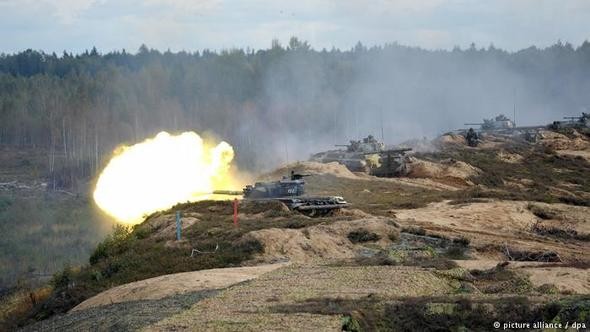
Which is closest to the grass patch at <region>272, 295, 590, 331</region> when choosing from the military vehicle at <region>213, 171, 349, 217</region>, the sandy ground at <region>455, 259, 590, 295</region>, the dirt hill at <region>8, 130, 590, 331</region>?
the dirt hill at <region>8, 130, 590, 331</region>

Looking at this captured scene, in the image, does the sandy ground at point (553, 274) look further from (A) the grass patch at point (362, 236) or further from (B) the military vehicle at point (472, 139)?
(B) the military vehicle at point (472, 139)

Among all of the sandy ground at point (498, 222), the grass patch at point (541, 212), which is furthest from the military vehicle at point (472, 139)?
the grass patch at point (541, 212)

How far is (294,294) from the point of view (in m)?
18.5

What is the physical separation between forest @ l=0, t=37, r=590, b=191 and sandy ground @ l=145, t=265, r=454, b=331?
212ft

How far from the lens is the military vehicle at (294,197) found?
33.5m

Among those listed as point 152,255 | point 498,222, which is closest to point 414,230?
point 498,222

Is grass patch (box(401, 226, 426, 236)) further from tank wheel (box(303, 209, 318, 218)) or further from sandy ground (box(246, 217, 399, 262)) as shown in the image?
tank wheel (box(303, 209, 318, 218))

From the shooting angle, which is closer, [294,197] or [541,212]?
[294,197]

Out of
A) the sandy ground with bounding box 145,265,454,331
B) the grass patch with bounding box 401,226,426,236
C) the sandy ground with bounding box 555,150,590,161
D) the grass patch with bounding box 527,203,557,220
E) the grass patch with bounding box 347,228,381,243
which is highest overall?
the sandy ground with bounding box 145,265,454,331

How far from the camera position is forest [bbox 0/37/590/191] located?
102 metres

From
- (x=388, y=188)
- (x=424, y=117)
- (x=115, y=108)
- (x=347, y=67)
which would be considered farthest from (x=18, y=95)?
(x=388, y=188)

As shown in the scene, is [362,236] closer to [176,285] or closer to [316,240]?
[316,240]

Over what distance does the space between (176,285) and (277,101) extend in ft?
310

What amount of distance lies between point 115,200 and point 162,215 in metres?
2.40
